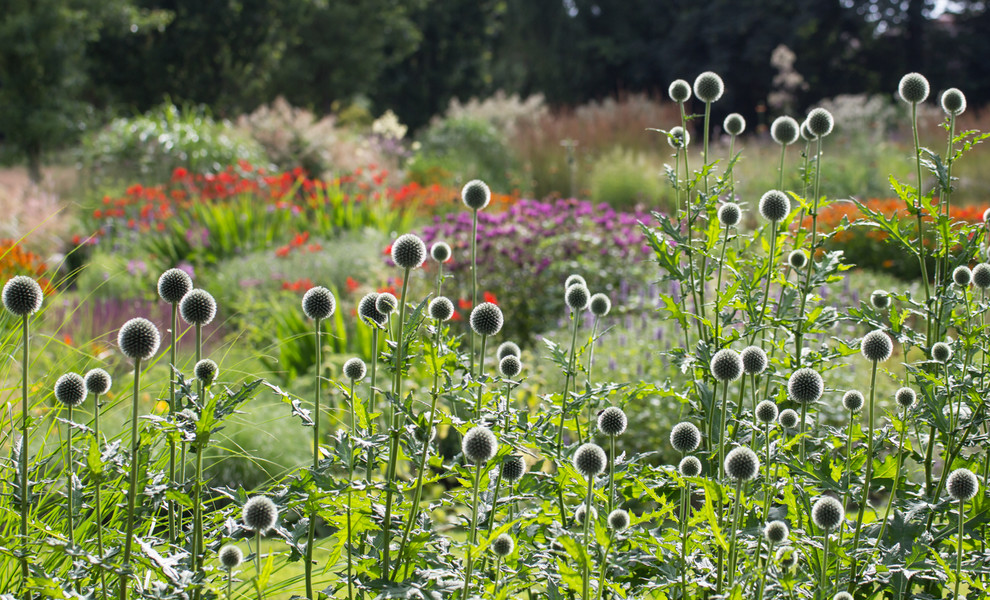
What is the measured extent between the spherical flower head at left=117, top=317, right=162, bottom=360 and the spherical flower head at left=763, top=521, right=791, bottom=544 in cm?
131

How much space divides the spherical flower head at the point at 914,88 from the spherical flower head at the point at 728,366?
1.23 meters

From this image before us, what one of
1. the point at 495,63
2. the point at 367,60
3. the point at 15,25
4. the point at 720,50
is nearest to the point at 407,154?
the point at 15,25

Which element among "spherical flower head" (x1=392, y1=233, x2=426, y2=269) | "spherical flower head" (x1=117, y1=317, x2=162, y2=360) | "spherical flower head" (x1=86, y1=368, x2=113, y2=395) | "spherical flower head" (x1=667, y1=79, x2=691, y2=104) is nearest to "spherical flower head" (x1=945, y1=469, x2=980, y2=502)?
"spherical flower head" (x1=392, y1=233, x2=426, y2=269)

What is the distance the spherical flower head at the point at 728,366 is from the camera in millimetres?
1721

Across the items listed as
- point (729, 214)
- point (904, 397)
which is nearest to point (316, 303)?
point (729, 214)

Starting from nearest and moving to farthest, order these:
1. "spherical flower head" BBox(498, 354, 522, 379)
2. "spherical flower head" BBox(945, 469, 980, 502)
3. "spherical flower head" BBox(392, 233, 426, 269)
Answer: "spherical flower head" BBox(945, 469, 980, 502), "spherical flower head" BBox(392, 233, 426, 269), "spherical flower head" BBox(498, 354, 522, 379)

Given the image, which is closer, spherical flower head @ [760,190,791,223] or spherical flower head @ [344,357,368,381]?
spherical flower head @ [344,357,368,381]

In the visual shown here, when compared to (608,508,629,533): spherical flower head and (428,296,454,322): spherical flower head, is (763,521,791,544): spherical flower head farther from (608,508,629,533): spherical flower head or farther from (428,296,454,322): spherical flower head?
(428,296,454,322): spherical flower head

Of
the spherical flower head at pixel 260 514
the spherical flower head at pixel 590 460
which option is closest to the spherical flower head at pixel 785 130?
the spherical flower head at pixel 590 460

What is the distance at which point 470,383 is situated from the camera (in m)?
1.69

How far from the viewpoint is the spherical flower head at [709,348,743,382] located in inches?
67.7

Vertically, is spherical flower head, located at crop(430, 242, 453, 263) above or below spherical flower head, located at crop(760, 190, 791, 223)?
below

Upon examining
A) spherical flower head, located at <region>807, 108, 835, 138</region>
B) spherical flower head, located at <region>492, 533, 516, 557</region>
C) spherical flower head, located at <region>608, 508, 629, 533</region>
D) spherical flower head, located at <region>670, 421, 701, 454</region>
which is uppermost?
spherical flower head, located at <region>807, 108, 835, 138</region>

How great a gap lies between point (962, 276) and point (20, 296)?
238 cm
